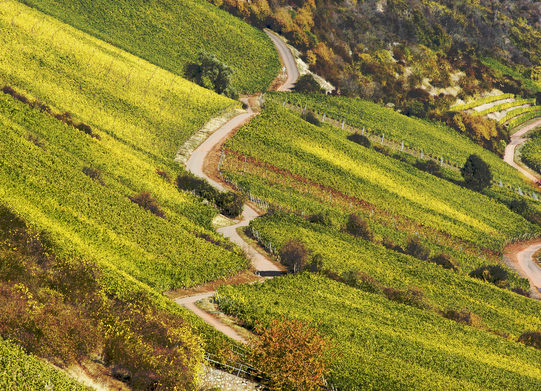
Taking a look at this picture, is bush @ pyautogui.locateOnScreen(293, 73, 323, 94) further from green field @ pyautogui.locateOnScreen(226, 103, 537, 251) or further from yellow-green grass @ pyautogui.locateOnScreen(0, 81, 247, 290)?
yellow-green grass @ pyautogui.locateOnScreen(0, 81, 247, 290)

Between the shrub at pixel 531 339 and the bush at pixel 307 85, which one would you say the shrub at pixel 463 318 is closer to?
the shrub at pixel 531 339

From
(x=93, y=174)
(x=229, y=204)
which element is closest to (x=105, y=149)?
(x=93, y=174)

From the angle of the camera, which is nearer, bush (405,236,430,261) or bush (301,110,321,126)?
bush (405,236,430,261)

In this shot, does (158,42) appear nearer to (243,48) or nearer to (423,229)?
(243,48)

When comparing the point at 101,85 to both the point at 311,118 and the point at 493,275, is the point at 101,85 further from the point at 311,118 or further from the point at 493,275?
the point at 493,275

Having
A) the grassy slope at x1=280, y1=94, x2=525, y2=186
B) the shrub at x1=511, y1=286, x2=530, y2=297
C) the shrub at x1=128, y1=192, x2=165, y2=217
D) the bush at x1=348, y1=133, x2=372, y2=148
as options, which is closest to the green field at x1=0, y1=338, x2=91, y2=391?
the shrub at x1=128, y1=192, x2=165, y2=217

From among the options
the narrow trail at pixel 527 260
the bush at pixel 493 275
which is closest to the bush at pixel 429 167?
the narrow trail at pixel 527 260

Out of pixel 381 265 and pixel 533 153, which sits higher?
pixel 533 153
